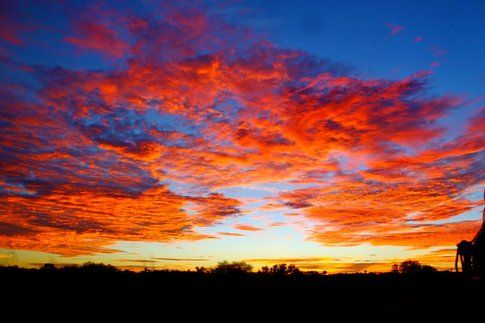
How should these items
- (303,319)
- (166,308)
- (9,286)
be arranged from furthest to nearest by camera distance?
(9,286) < (166,308) < (303,319)

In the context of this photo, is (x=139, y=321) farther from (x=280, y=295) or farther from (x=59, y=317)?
(x=280, y=295)

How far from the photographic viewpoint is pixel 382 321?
1350 cm

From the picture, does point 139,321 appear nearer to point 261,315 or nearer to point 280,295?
point 261,315

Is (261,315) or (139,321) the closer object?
(139,321)

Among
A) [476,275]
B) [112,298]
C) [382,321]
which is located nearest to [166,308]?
[112,298]

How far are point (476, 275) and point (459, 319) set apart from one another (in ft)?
4.53

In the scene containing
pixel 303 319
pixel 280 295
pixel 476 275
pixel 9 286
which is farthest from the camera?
pixel 280 295

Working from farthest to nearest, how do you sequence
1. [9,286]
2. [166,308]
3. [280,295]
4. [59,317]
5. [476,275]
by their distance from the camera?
[280,295] → [9,286] → [166,308] → [59,317] → [476,275]

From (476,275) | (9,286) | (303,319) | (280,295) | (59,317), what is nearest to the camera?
(476,275)

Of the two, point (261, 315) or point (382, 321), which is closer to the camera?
point (382, 321)

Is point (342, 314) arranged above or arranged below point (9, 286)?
below

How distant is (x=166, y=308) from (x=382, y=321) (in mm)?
8094

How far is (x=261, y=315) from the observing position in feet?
55.2

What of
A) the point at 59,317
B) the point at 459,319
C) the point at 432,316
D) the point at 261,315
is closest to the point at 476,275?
the point at 459,319
